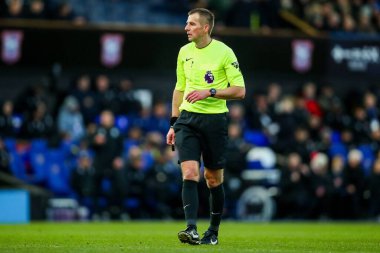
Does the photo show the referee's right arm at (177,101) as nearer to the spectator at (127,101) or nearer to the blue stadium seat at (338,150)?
the spectator at (127,101)

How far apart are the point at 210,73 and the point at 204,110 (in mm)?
419

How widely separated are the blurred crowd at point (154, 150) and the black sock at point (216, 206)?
405 inches

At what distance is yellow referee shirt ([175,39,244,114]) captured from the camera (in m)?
10.9

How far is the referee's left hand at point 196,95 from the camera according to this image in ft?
34.4

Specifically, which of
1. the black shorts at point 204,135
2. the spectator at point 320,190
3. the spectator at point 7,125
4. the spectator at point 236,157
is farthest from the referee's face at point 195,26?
the spectator at point 320,190

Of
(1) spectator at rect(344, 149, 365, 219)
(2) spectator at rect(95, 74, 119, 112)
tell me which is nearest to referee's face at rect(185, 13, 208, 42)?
(2) spectator at rect(95, 74, 119, 112)

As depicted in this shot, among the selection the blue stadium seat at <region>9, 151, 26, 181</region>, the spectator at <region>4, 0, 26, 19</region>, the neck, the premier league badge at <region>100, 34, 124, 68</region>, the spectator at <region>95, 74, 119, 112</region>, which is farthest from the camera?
the premier league badge at <region>100, 34, 124, 68</region>

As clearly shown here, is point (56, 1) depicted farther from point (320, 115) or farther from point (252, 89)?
point (320, 115)

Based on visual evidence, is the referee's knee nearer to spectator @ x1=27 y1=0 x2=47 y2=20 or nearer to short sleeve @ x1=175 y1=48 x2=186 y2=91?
short sleeve @ x1=175 y1=48 x2=186 y2=91

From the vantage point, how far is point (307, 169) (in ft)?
76.2

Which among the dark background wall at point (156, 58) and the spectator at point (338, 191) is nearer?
the spectator at point (338, 191)

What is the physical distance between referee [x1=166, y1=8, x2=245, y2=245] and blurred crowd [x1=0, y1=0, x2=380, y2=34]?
12.9m

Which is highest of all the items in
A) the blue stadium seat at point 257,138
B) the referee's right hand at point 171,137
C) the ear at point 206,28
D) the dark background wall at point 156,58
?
the dark background wall at point 156,58

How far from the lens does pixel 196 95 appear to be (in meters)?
10.5
